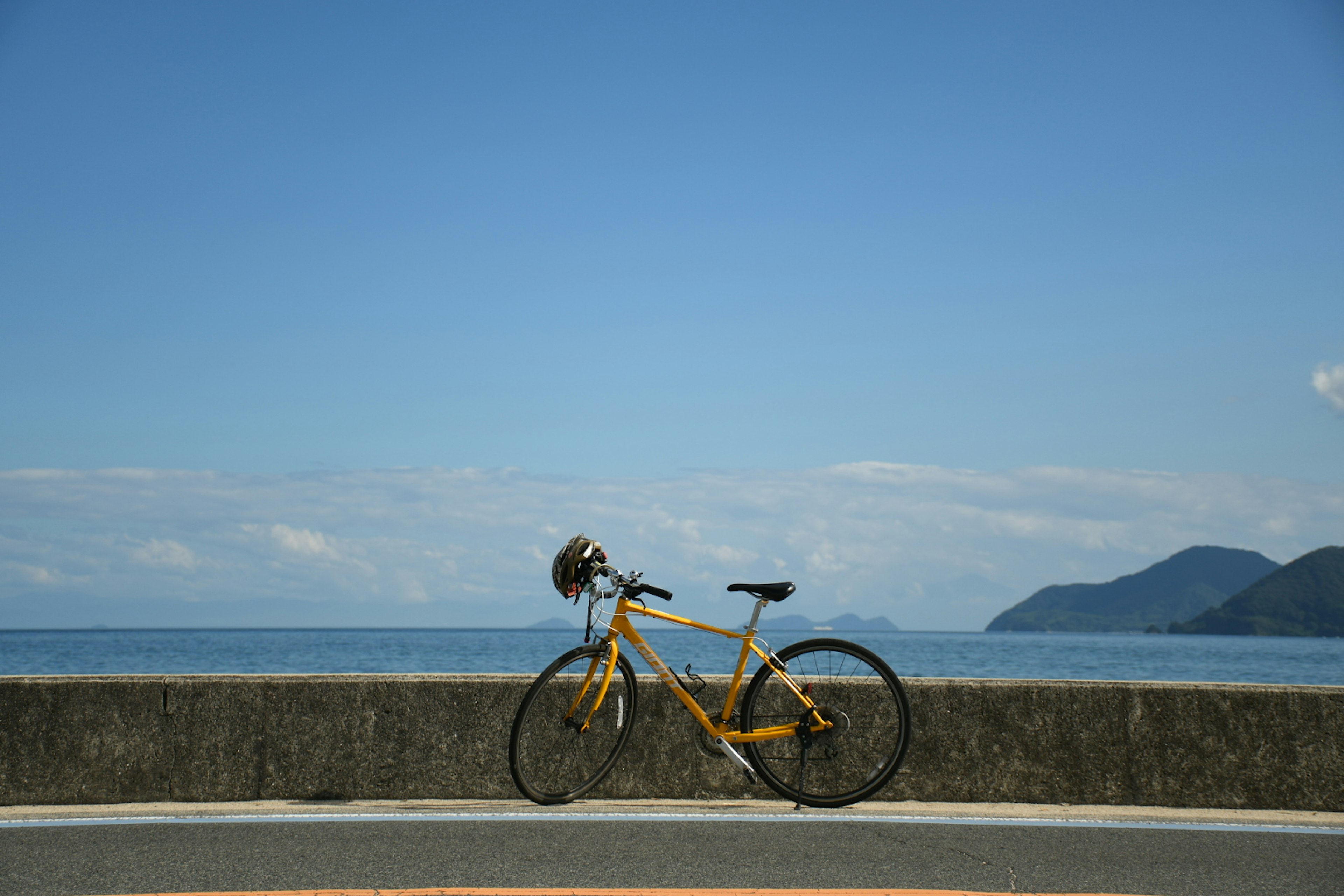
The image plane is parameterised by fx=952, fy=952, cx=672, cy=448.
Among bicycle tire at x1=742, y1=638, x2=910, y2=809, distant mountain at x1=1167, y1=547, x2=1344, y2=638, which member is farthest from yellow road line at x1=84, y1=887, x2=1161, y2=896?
distant mountain at x1=1167, y1=547, x2=1344, y2=638

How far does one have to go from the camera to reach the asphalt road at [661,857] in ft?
12.7

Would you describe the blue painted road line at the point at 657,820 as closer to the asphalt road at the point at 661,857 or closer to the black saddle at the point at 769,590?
the asphalt road at the point at 661,857

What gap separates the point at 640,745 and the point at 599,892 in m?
1.82

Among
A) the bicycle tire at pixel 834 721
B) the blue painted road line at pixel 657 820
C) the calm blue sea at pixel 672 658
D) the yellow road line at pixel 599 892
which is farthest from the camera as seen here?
the calm blue sea at pixel 672 658

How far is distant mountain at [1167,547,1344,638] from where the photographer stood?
15388cm

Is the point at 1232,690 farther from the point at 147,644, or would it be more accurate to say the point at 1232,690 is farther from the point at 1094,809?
the point at 147,644

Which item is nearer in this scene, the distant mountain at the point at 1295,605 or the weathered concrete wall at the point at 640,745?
the weathered concrete wall at the point at 640,745

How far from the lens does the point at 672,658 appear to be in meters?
53.7

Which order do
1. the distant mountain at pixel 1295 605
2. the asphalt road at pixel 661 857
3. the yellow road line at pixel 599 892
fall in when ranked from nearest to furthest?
the yellow road line at pixel 599 892 < the asphalt road at pixel 661 857 < the distant mountain at pixel 1295 605

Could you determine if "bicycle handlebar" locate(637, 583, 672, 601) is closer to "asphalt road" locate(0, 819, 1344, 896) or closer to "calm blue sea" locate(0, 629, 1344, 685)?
"asphalt road" locate(0, 819, 1344, 896)

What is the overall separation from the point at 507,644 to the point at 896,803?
101235 millimetres

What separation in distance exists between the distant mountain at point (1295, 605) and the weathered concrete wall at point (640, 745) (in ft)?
567

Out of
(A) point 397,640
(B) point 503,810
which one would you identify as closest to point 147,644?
(A) point 397,640

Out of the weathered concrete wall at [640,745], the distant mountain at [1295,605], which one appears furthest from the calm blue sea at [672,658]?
the distant mountain at [1295,605]
